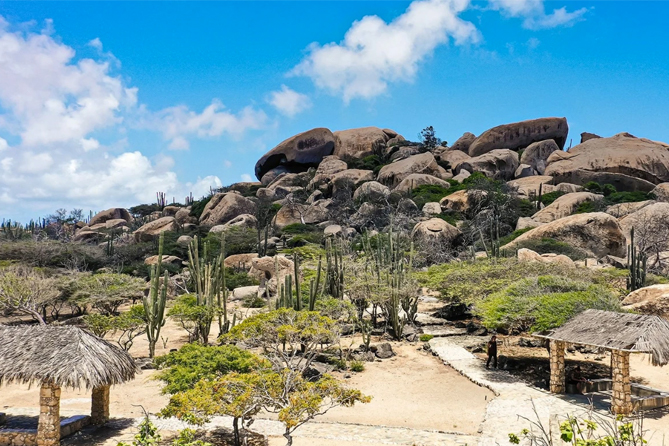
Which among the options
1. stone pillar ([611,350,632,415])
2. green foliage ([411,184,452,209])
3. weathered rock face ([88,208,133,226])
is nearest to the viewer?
stone pillar ([611,350,632,415])

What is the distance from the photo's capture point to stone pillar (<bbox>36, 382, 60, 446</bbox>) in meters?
10.0

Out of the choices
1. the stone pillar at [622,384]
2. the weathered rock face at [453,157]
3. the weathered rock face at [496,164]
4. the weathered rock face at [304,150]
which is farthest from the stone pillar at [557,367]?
the weathered rock face at [304,150]

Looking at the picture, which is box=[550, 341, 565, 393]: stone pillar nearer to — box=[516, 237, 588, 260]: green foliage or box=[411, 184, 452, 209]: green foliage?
box=[516, 237, 588, 260]: green foliage

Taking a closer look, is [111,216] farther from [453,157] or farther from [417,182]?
[453,157]

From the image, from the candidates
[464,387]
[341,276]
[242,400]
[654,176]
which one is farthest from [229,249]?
[654,176]

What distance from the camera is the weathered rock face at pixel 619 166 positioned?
55.5 m

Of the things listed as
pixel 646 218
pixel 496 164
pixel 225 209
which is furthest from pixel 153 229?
pixel 646 218

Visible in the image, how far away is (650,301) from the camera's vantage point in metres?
20.2

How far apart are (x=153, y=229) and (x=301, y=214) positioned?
15.2 m

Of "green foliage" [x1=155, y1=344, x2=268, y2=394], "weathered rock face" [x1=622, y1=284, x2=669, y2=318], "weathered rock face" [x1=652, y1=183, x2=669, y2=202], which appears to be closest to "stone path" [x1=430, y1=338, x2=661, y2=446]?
"green foliage" [x1=155, y1=344, x2=268, y2=394]

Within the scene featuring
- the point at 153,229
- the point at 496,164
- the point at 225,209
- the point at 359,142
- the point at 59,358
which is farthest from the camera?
the point at 359,142

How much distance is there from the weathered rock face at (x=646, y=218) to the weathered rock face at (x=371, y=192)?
21.6 m

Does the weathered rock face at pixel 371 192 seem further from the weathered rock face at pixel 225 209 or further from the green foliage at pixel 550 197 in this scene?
the green foliage at pixel 550 197

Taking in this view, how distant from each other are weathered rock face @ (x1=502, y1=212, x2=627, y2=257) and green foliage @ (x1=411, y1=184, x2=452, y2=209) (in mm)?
16732
